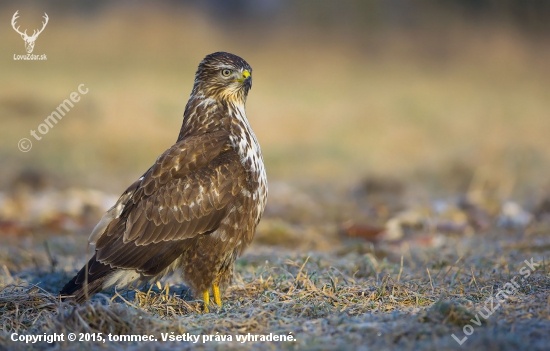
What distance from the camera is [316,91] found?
20.7 metres

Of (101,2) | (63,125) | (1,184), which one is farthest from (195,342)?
(101,2)

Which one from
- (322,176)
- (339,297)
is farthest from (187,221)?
(322,176)

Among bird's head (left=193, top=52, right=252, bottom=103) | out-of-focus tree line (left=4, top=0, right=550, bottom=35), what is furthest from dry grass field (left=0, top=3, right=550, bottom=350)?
bird's head (left=193, top=52, right=252, bottom=103)

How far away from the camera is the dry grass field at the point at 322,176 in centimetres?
427

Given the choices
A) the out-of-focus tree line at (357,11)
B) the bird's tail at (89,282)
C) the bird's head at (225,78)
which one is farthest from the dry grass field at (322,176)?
the bird's head at (225,78)

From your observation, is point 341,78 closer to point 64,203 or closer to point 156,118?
point 156,118

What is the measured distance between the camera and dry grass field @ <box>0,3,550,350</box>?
427 centimetres

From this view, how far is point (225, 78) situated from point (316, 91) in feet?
49.2

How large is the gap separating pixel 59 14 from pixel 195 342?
2214cm

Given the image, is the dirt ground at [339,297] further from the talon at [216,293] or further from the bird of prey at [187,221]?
the bird of prey at [187,221]

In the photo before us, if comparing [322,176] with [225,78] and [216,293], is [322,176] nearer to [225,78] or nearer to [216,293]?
[225,78]

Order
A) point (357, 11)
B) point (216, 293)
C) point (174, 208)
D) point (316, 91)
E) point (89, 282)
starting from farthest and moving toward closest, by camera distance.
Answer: point (357, 11) < point (316, 91) < point (216, 293) < point (174, 208) < point (89, 282)

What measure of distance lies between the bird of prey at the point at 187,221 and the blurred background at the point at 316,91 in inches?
205

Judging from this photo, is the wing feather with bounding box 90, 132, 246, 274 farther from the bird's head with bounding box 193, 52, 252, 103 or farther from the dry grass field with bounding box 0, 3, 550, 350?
the bird's head with bounding box 193, 52, 252, 103
